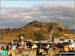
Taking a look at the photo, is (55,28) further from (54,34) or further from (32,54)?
(32,54)

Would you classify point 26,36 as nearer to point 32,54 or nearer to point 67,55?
point 32,54

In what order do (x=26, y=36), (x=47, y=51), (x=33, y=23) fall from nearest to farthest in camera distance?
(x=47, y=51)
(x=26, y=36)
(x=33, y=23)

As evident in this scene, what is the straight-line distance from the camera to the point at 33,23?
65312 millimetres

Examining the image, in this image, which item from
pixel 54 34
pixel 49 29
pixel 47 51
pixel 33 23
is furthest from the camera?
pixel 33 23

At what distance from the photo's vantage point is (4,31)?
4681 centimetres

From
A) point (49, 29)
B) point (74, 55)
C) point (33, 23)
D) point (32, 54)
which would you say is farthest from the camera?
point (33, 23)

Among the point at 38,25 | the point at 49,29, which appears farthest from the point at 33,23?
the point at 49,29

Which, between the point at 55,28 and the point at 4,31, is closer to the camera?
the point at 4,31

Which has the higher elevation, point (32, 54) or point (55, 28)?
point (32, 54)

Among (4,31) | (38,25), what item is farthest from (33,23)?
(4,31)

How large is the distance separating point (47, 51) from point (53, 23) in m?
48.6

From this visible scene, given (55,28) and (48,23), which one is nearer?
(55,28)

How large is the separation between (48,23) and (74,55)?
5328 centimetres

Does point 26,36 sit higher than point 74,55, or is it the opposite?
point 74,55
